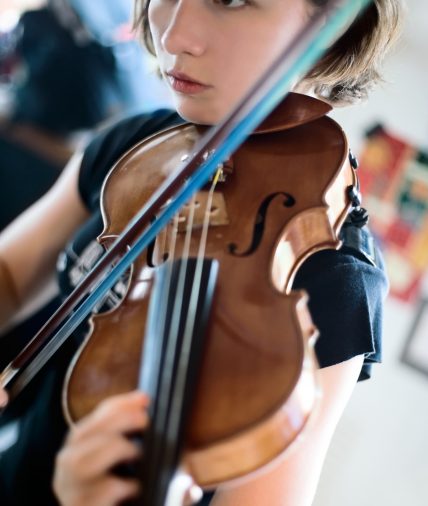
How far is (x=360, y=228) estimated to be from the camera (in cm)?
57

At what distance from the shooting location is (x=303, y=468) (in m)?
0.48

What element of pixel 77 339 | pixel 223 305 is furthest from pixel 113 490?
pixel 77 339

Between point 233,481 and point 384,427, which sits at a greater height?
point 233,481

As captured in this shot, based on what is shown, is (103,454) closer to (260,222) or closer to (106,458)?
(106,458)

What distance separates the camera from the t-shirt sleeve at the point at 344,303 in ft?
1.63

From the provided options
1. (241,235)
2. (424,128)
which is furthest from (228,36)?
(424,128)

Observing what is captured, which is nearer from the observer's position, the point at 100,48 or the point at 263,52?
the point at 263,52

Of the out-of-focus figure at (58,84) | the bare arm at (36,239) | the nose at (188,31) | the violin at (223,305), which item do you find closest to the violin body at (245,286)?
the violin at (223,305)

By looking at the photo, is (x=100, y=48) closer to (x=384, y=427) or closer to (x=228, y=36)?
(x=228, y=36)

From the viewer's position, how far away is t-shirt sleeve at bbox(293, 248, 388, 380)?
50cm

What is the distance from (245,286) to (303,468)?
18 centimetres

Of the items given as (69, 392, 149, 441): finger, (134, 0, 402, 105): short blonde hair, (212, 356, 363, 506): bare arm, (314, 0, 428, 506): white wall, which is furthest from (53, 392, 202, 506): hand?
(134, 0, 402, 105): short blonde hair

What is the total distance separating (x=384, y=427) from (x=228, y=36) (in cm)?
47

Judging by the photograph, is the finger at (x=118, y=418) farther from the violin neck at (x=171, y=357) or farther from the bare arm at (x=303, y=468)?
the bare arm at (x=303, y=468)
